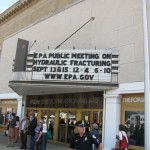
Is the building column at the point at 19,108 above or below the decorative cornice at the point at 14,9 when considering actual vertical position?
below

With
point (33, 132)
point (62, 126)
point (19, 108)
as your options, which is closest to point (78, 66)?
point (33, 132)

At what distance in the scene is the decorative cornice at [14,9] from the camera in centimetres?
2541

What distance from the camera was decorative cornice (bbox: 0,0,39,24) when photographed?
2541 centimetres

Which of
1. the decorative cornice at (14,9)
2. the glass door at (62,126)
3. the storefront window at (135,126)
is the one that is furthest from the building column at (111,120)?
the decorative cornice at (14,9)

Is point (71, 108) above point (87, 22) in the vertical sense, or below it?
below

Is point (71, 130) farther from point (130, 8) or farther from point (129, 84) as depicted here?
point (130, 8)

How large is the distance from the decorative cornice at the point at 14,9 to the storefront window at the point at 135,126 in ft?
47.4

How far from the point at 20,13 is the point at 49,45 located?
7.92m

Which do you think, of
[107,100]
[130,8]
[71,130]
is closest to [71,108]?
[71,130]

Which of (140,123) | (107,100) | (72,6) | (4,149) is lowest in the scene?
(4,149)

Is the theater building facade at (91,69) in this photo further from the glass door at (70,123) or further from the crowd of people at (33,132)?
the crowd of people at (33,132)

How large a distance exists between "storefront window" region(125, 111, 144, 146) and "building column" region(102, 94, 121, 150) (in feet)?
1.69

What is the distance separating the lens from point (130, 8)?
14773 mm

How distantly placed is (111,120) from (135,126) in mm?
1268
